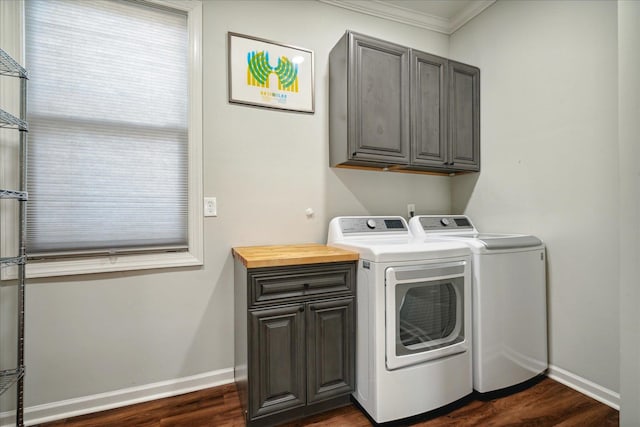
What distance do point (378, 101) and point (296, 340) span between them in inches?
67.0

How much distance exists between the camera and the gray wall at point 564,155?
1.70 m

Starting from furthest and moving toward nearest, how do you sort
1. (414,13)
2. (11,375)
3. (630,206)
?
1. (414,13)
2. (11,375)
3. (630,206)

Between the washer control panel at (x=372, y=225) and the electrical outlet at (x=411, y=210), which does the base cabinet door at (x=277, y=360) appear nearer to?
the washer control panel at (x=372, y=225)

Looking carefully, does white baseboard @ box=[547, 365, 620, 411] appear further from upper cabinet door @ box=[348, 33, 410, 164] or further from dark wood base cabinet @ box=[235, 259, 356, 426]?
upper cabinet door @ box=[348, 33, 410, 164]

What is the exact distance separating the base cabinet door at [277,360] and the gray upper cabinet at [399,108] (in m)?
1.17

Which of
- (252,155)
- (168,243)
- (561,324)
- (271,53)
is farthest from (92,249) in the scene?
(561,324)

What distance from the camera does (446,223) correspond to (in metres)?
2.45

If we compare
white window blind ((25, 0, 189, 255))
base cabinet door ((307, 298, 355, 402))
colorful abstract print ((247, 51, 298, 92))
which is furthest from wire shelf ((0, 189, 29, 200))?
base cabinet door ((307, 298, 355, 402))

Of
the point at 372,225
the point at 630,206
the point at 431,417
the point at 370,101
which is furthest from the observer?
the point at 372,225

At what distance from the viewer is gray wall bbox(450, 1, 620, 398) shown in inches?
66.9

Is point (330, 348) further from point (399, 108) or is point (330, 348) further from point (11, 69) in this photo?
point (11, 69)

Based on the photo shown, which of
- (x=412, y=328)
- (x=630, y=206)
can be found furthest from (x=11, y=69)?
(x=630, y=206)

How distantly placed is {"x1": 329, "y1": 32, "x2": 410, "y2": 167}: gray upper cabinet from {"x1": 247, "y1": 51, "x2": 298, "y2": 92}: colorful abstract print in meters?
0.32

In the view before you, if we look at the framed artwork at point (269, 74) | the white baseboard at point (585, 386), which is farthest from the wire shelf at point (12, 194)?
the white baseboard at point (585, 386)
